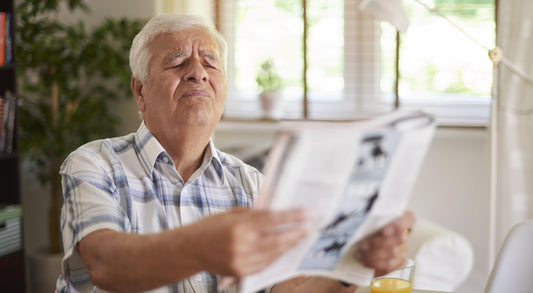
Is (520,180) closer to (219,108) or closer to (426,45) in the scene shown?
(426,45)

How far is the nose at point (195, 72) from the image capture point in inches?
57.9

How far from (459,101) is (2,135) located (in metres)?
2.34

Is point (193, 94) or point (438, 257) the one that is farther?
point (438, 257)

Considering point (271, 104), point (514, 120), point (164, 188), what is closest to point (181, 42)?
point (164, 188)

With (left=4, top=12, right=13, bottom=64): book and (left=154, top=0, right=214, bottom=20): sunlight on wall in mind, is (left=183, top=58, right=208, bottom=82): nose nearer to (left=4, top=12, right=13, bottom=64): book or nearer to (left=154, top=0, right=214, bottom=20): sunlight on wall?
(left=4, top=12, right=13, bottom=64): book

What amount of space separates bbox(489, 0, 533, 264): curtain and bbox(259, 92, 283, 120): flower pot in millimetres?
1269

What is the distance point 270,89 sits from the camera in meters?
3.77

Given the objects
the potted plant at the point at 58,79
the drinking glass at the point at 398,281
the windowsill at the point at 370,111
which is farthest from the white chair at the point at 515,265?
the potted plant at the point at 58,79

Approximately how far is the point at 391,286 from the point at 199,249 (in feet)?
1.64

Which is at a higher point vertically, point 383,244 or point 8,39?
point 8,39

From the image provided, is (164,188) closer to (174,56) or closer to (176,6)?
(174,56)

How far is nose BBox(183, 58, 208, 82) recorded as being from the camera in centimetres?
147

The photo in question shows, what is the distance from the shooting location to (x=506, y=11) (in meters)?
3.01

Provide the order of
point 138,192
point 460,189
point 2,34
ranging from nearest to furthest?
point 138,192 < point 2,34 < point 460,189
